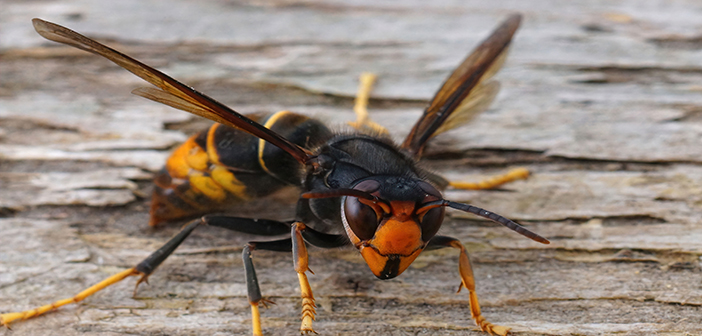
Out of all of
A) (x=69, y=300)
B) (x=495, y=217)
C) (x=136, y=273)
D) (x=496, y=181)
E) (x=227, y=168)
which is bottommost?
(x=69, y=300)

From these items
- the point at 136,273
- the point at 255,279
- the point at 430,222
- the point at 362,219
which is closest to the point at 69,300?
the point at 136,273

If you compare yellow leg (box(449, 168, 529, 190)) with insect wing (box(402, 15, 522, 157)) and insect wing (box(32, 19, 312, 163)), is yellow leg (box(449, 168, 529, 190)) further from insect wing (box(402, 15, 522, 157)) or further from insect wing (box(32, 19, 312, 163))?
insect wing (box(32, 19, 312, 163))

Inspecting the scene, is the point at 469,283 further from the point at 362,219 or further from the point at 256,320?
the point at 256,320

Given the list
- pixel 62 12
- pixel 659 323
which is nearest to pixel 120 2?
pixel 62 12

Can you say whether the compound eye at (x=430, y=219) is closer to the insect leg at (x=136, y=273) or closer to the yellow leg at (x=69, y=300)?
the insect leg at (x=136, y=273)

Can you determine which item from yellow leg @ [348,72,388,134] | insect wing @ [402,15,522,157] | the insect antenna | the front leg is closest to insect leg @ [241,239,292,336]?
the front leg

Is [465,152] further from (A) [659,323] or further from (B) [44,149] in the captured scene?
(B) [44,149]

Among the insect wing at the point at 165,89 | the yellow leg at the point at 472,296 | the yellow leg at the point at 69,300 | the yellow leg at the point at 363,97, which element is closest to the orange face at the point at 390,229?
the yellow leg at the point at 472,296
